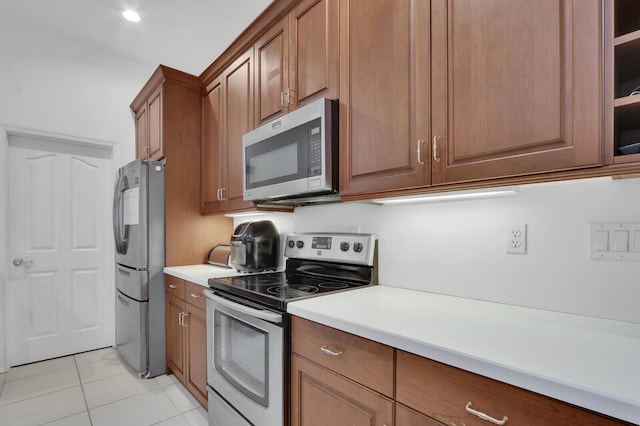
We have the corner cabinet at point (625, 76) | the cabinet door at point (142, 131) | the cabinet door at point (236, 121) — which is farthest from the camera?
the cabinet door at point (142, 131)

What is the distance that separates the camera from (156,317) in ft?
8.17

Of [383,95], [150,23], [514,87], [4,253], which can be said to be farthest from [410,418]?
[4,253]

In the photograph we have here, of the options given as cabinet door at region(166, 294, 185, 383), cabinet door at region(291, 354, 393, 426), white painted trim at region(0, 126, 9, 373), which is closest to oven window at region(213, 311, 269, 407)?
cabinet door at region(291, 354, 393, 426)

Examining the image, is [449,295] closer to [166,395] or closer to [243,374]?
[243,374]

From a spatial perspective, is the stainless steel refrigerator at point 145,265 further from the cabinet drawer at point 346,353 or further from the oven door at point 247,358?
the cabinet drawer at point 346,353

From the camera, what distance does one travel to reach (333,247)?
5.95ft

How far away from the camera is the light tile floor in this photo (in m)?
1.94

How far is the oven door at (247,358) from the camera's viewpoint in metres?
1.30

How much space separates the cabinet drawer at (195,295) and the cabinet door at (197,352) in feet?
0.11

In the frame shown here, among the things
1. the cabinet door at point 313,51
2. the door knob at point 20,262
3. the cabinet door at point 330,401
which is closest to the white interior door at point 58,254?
the door knob at point 20,262

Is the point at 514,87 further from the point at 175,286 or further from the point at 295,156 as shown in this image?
the point at 175,286

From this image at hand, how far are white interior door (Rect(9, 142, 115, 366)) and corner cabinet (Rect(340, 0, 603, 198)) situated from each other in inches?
110

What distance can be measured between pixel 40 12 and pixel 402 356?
353 cm

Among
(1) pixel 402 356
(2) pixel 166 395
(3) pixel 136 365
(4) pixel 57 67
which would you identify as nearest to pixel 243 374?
(1) pixel 402 356
